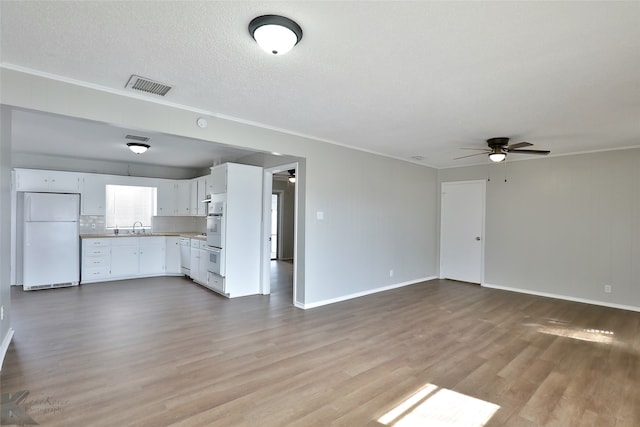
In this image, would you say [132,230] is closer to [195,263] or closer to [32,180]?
[32,180]

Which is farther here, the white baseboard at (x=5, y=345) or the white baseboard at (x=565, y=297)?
the white baseboard at (x=565, y=297)

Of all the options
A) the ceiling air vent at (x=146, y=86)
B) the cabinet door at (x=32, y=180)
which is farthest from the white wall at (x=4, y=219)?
the cabinet door at (x=32, y=180)

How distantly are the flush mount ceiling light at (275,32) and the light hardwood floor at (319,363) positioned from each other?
7.95 ft

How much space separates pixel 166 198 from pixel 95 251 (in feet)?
5.84

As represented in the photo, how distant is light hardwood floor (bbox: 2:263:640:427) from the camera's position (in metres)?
2.24

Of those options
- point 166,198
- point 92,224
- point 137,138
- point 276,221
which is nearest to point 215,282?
point 137,138

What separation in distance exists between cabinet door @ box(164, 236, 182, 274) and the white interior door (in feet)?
19.3

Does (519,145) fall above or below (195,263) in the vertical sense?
above

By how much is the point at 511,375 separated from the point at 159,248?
6713 mm

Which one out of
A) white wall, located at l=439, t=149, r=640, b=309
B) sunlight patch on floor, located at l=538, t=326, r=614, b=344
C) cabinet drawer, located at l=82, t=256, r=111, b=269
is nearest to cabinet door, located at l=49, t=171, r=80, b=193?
cabinet drawer, located at l=82, t=256, r=111, b=269

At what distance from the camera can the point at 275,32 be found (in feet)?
6.33

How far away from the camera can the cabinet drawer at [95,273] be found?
20.5ft

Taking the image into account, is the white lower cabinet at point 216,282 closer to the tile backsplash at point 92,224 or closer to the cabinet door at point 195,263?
the cabinet door at point 195,263

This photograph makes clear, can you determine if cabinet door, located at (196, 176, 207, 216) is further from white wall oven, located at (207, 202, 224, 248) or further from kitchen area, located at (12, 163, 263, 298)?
white wall oven, located at (207, 202, 224, 248)
